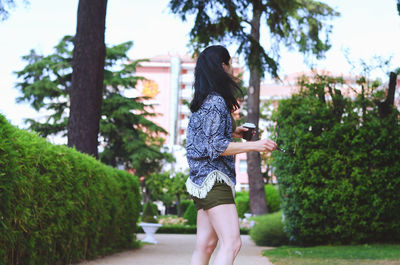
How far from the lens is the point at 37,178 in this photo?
5.32m

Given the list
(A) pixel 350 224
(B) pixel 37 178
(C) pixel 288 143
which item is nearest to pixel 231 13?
(C) pixel 288 143

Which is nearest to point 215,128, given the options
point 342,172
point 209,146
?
point 209,146

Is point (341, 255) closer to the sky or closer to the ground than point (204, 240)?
closer to the ground

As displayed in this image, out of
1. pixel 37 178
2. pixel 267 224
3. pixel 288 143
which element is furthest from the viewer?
pixel 267 224

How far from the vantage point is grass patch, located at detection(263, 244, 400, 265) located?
743cm

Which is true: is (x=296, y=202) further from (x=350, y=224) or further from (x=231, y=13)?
(x=231, y=13)

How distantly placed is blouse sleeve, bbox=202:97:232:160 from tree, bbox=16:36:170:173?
2758 cm

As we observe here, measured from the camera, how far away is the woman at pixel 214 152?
301cm

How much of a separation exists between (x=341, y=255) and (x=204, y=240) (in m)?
5.53

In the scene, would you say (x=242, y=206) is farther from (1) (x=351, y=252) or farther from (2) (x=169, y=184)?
(1) (x=351, y=252)

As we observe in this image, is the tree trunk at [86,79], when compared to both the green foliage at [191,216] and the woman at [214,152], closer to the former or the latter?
the woman at [214,152]

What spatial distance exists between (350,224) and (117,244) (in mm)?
4334

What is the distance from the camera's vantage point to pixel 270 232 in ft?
39.2

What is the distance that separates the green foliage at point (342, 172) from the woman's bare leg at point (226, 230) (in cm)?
655
